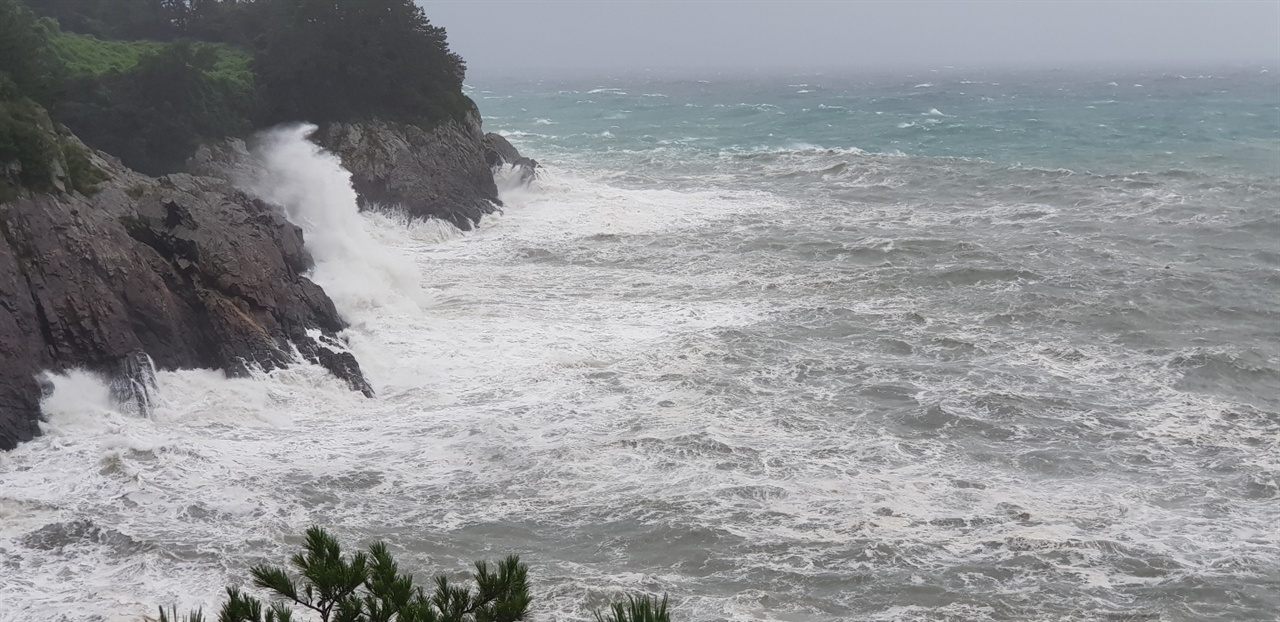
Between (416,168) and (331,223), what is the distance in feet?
24.2

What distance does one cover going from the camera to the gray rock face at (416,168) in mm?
31531

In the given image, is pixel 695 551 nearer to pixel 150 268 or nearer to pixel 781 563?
pixel 781 563

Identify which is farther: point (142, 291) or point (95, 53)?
point (95, 53)

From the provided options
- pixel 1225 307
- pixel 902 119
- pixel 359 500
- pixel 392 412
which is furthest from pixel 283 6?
pixel 902 119

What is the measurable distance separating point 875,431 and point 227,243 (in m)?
A: 11.0

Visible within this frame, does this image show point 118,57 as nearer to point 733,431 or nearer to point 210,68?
point 210,68

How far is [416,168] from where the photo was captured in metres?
32.8

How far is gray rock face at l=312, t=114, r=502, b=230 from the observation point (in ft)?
103

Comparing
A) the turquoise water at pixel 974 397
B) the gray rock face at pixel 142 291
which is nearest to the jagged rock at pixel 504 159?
the turquoise water at pixel 974 397

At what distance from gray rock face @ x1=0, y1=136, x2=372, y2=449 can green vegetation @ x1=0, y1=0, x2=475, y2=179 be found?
1.66 m

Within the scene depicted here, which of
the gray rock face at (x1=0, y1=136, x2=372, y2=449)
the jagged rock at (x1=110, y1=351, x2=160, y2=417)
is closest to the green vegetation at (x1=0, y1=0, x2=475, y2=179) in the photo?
the gray rock face at (x1=0, y1=136, x2=372, y2=449)

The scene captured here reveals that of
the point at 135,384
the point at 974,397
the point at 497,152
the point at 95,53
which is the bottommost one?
the point at 974,397

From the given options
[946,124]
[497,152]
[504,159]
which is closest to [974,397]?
[497,152]

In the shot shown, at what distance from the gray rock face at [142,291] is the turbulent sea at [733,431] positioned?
1.83 feet
